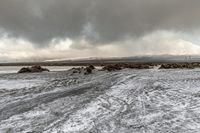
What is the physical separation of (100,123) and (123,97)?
187 inches

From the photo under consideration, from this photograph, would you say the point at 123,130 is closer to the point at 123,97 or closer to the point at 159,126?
the point at 159,126

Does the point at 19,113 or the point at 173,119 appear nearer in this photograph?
the point at 173,119

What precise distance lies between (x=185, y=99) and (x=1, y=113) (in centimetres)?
947

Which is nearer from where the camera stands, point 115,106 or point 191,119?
point 191,119

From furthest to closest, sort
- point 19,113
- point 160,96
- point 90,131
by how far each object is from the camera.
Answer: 1. point 160,96
2. point 19,113
3. point 90,131

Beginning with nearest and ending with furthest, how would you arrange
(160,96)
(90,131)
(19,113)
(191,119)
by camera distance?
(90,131) → (191,119) → (19,113) → (160,96)

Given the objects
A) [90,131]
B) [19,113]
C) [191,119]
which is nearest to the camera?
[90,131]

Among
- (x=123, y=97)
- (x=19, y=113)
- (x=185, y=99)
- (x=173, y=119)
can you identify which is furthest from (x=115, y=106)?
(x=19, y=113)

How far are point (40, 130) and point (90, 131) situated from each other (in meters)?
1.85

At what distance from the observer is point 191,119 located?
7.89 metres

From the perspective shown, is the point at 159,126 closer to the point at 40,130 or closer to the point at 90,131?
the point at 90,131

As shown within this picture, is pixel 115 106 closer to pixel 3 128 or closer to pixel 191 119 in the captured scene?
pixel 191 119

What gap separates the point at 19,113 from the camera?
9953 mm

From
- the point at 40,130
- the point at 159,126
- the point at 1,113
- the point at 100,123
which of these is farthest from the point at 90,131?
the point at 1,113
